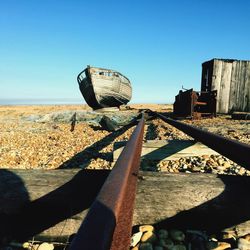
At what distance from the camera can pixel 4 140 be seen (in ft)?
27.2

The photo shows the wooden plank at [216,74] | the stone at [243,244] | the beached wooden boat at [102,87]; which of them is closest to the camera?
the stone at [243,244]

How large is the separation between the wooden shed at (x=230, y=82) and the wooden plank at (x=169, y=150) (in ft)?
40.3

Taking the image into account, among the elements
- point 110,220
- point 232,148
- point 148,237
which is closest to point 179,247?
point 148,237

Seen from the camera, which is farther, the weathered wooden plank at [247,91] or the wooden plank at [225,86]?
the weathered wooden plank at [247,91]

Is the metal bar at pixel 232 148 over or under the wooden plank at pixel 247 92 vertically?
under

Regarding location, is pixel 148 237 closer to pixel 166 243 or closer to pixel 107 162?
pixel 166 243

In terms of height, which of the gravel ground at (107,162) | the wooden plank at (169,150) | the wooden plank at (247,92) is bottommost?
the gravel ground at (107,162)

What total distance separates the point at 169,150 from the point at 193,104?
8.42m

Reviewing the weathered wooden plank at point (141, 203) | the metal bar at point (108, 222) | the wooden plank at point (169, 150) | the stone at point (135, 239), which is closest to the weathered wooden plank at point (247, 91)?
the wooden plank at point (169, 150)

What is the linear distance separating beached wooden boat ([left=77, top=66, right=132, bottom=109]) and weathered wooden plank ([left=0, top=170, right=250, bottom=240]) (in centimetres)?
2063

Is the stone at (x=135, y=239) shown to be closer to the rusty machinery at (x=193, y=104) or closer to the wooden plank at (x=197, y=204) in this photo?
the wooden plank at (x=197, y=204)

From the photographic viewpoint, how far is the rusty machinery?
12485mm

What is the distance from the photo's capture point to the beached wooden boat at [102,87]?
73.2 ft

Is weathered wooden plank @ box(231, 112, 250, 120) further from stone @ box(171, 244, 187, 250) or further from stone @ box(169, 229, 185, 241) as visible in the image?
stone @ box(171, 244, 187, 250)
